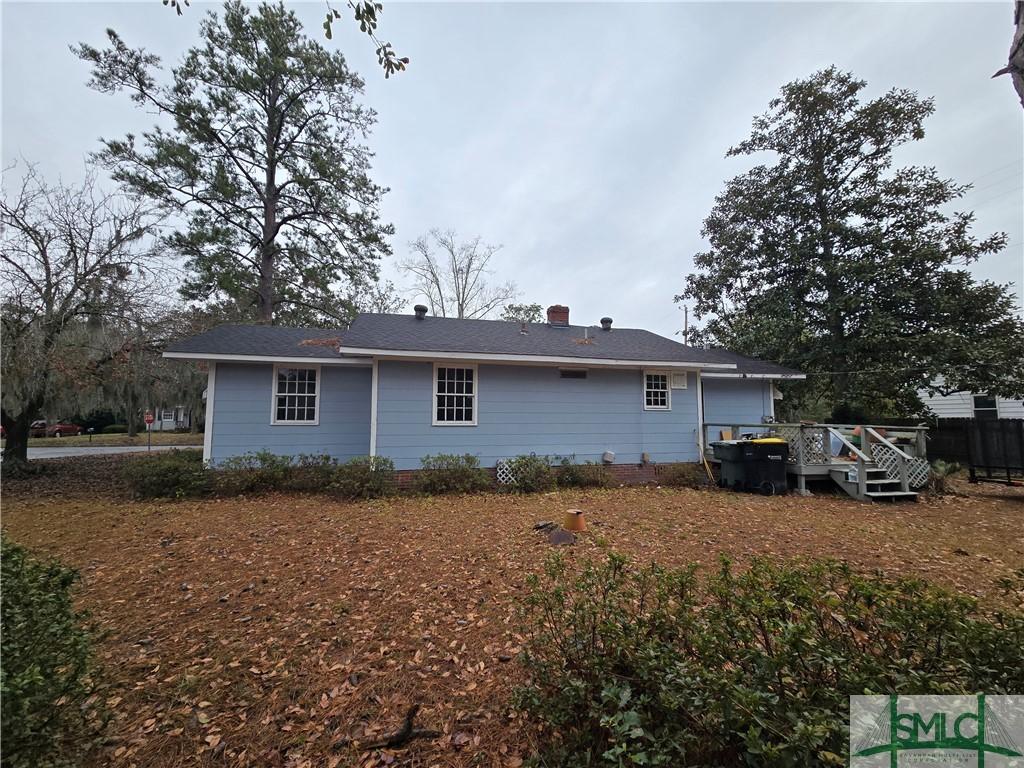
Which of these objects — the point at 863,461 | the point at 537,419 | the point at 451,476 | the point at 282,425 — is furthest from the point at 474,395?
the point at 863,461

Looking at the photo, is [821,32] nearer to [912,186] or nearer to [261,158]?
[912,186]

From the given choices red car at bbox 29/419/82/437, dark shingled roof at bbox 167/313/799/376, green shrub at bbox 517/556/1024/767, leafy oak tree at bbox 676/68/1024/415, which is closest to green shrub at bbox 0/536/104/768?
green shrub at bbox 517/556/1024/767

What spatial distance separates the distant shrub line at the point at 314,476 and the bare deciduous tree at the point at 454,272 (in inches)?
710

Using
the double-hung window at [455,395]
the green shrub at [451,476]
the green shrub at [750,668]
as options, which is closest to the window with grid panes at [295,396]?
the double-hung window at [455,395]

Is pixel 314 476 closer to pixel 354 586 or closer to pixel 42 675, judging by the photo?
pixel 354 586

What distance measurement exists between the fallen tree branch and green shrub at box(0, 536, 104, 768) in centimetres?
119

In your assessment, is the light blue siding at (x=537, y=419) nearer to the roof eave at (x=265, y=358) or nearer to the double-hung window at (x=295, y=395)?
the roof eave at (x=265, y=358)

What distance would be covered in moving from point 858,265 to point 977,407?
1012 cm

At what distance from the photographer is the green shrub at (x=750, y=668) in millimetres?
1444

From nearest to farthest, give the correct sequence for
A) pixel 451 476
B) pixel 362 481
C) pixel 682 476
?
pixel 362 481
pixel 451 476
pixel 682 476

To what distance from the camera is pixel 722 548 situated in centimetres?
513

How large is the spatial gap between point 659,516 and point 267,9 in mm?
22098

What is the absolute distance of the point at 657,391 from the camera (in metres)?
10.9

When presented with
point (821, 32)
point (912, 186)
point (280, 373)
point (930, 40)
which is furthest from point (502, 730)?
point (912, 186)
